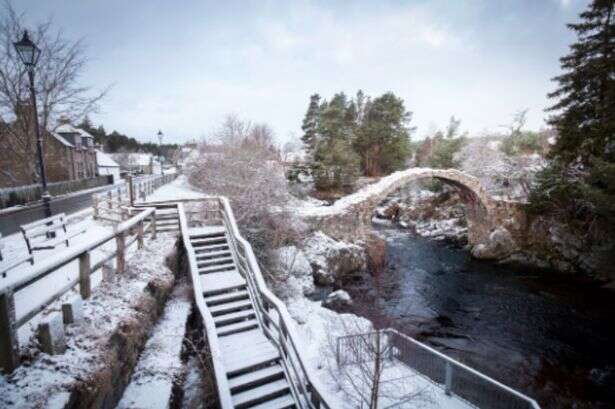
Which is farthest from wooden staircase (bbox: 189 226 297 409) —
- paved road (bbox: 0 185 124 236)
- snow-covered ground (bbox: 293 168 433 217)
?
snow-covered ground (bbox: 293 168 433 217)

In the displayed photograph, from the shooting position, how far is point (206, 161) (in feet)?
69.1

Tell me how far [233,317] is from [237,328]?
306 millimetres

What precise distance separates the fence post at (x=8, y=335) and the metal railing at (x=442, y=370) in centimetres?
575

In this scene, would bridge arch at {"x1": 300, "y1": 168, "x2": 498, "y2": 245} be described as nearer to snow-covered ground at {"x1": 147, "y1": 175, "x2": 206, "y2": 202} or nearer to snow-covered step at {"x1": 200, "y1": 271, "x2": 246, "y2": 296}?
snow-covered ground at {"x1": 147, "y1": 175, "x2": 206, "y2": 202}

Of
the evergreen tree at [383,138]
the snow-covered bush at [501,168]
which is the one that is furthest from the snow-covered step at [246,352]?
the evergreen tree at [383,138]

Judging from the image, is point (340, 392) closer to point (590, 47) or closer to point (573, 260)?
point (573, 260)

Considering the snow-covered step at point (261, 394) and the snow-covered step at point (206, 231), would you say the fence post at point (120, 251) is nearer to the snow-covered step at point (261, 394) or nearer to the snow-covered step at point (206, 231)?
the snow-covered step at point (261, 394)

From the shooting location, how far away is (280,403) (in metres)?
5.21

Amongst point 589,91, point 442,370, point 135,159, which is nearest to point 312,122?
point 589,91

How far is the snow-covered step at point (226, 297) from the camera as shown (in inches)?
280

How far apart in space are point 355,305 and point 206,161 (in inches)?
565

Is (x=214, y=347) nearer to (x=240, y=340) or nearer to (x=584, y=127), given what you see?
(x=240, y=340)

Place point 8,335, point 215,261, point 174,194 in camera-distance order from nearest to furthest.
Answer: point 8,335 < point 215,261 < point 174,194

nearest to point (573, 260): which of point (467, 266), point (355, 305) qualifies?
point (467, 266)
